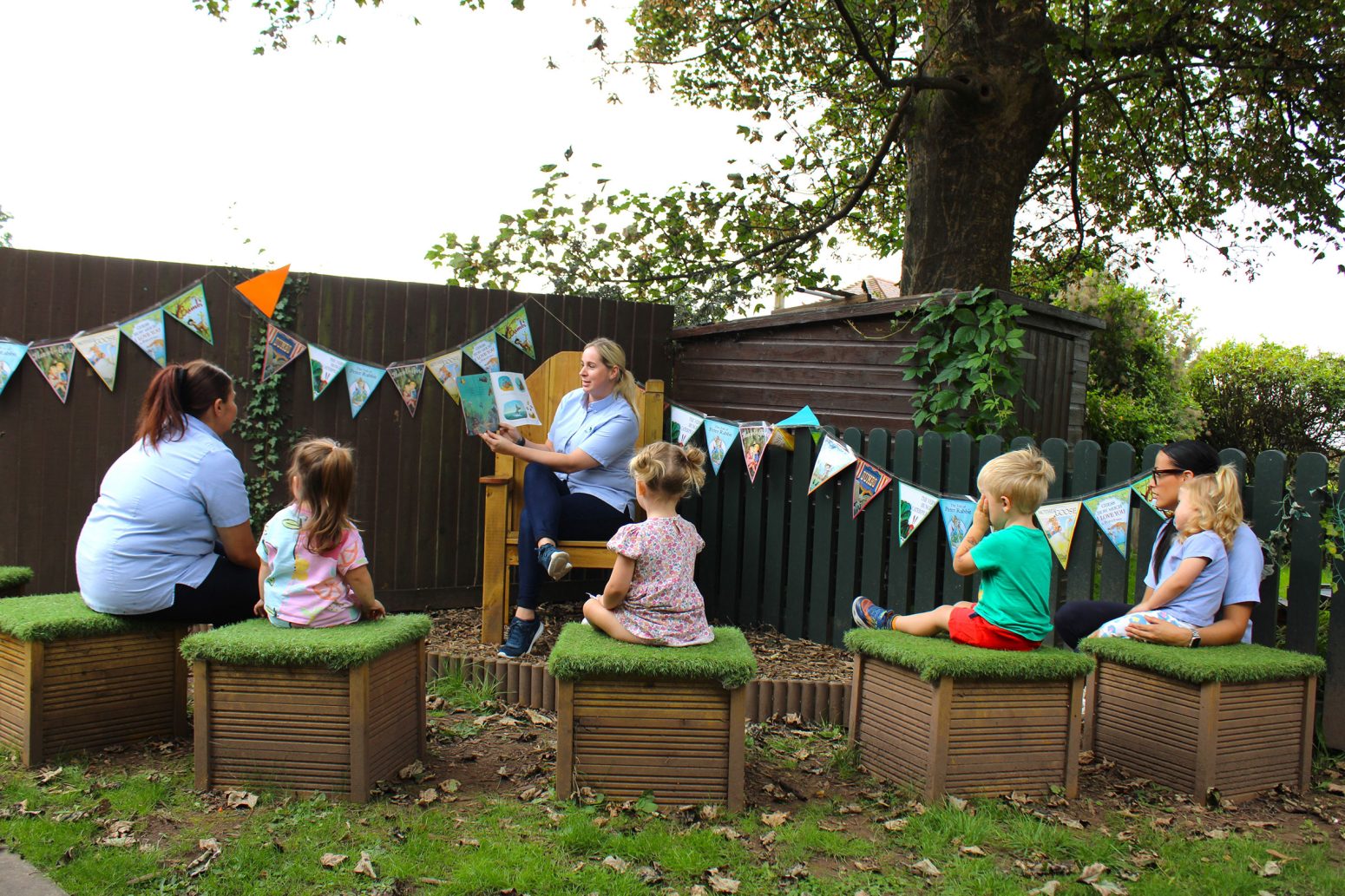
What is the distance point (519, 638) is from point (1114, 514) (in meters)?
2.73

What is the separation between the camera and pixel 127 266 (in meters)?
5.15

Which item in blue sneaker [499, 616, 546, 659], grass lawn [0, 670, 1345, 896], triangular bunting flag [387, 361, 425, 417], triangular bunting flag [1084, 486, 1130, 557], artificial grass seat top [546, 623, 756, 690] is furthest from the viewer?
triangular bunting flag [387, 361, 425, 417]

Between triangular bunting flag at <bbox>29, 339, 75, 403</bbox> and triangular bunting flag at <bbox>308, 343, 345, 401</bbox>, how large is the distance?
116 cm

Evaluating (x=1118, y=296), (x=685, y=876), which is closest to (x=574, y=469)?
(x=685, y=876)

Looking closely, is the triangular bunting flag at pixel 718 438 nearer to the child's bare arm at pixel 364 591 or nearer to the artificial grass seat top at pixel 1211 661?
the artificial grass seat top at pixel 1211 661

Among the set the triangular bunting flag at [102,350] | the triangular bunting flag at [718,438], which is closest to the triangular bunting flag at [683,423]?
the triangular bunting flag at [718,438]

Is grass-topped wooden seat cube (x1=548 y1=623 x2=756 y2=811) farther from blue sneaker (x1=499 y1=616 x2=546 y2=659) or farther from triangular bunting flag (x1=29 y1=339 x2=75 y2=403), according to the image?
triangular bunting flag (x1=29 y1=339 x2=75 y2=403)

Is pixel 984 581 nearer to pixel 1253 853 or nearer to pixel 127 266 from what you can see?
pixel 1253 853

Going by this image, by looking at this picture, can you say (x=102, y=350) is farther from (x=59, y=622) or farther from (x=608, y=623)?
(x=608, y=623)

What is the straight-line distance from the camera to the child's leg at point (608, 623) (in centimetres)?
332

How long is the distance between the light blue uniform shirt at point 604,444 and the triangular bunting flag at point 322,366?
1.40 meters

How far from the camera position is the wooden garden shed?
17.3 ft

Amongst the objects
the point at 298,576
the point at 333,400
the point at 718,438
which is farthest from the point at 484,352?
the point at 298,576

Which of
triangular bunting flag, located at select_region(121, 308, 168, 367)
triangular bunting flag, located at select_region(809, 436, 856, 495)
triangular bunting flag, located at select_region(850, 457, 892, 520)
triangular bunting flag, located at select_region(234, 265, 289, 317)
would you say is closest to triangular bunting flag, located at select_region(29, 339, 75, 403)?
triangular bunting flag, located at select_region(121, 308, 168, 367)
